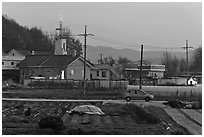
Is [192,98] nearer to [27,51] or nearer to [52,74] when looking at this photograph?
[52,74]

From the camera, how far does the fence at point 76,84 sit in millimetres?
31422

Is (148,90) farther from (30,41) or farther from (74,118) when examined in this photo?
(30,41)

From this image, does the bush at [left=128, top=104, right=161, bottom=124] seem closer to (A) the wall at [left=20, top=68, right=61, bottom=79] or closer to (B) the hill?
(A) the wall at [left=20, top=68, right=61, bottom=79]

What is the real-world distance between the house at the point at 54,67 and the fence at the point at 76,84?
489 centimetres

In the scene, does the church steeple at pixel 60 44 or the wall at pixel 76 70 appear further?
the church steeple at pixel 60 44

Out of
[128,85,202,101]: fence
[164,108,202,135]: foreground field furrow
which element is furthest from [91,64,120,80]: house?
[164,108,202,135]: foreground field furrow

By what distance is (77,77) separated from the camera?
3956 centimetres

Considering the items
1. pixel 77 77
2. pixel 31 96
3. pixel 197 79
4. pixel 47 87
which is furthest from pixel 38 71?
pixel 197 79

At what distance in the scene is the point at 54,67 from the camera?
3978cm

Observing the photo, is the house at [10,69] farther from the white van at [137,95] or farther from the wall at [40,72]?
the white van at [137,95]

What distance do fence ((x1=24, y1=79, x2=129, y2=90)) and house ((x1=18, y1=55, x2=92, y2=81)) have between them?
4.89 meters

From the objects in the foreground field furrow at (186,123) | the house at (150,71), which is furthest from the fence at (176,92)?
the house at (150,71)

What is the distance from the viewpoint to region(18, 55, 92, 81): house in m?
39.2

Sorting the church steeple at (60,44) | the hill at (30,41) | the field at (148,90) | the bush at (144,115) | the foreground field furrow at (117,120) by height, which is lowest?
the foreground field furrow at (117,120)
